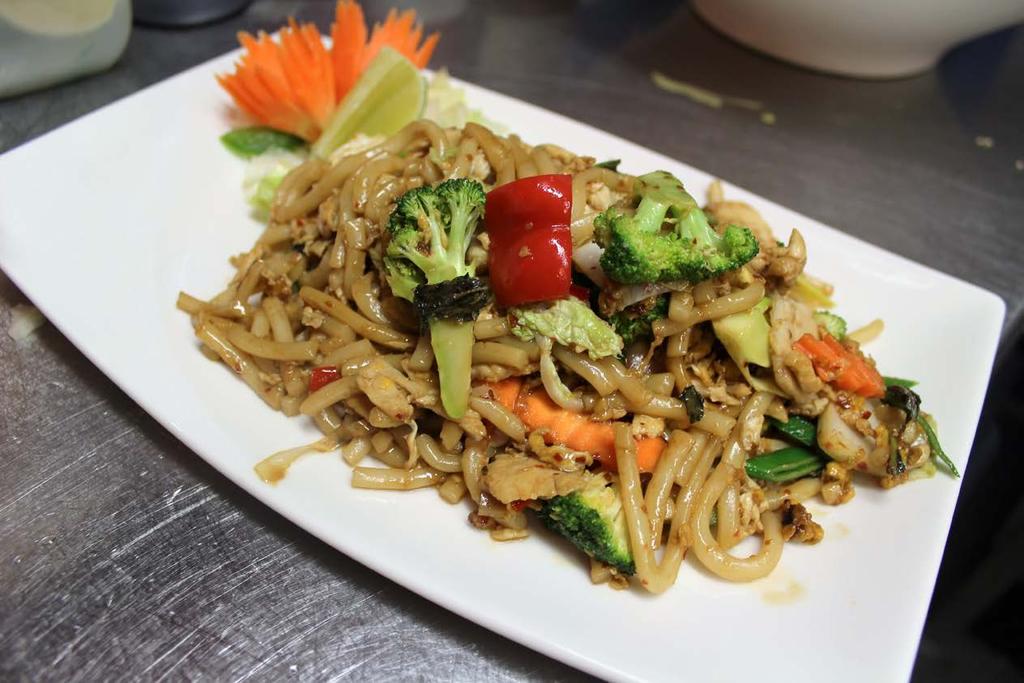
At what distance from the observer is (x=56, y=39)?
393cm

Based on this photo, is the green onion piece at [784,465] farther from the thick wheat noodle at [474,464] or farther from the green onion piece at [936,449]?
the thick wheat noodle at [474,464]

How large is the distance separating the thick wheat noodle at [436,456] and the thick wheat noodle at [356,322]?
0.31m

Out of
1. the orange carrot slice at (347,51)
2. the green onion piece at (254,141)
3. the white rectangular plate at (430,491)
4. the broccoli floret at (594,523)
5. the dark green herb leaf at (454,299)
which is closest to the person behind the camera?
the white rectangular plate at (430,491)

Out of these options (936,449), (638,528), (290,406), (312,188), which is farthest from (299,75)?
(936,449)

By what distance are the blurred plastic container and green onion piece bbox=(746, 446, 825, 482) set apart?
3769 mm

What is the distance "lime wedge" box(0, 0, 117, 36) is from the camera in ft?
11.5

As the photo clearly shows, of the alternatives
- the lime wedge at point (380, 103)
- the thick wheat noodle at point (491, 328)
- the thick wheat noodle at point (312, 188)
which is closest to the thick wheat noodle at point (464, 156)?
the thick wheat noodle at point (312, 188)

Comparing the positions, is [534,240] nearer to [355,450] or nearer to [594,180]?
[594,180]

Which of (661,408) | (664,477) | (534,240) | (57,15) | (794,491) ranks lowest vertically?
(794,491)

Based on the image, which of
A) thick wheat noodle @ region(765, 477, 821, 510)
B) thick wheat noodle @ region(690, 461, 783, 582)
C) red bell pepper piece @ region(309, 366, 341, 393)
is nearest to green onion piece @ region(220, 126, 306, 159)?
red bell pepper piece @ region(309, 366, 341, 393)

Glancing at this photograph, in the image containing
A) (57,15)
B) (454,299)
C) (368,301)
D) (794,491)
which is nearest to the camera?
(454,299)

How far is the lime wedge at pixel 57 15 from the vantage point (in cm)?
352

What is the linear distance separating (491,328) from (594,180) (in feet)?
2.23

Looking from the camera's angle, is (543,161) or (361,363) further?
(543,161)
